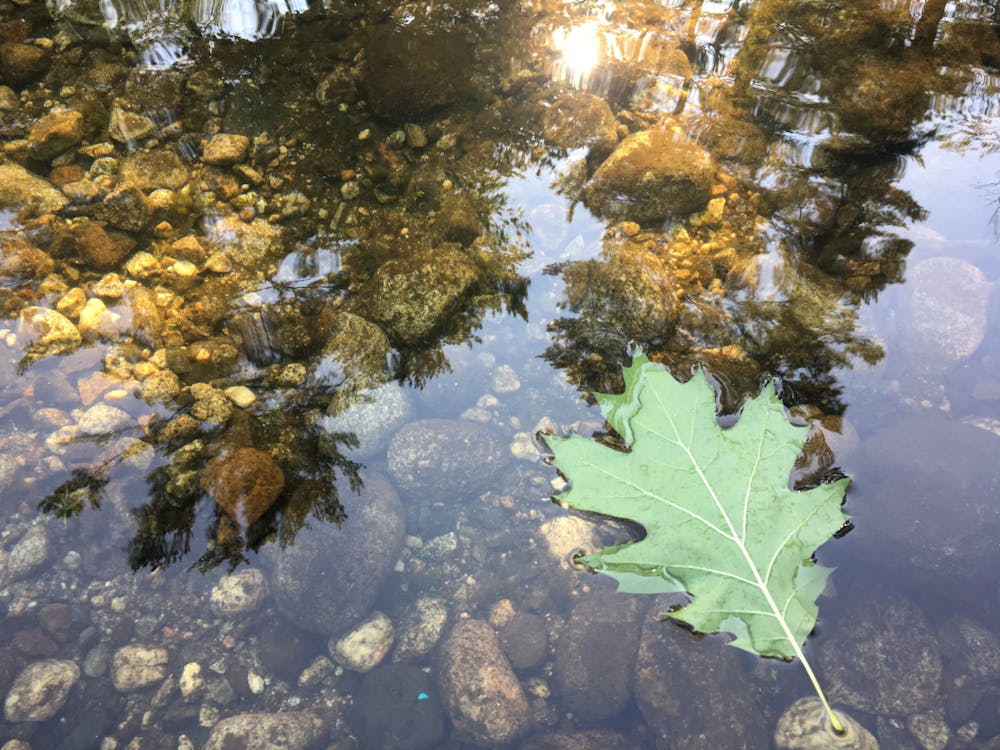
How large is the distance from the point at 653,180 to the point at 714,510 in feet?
7.10

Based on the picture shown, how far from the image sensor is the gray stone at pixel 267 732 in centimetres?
252

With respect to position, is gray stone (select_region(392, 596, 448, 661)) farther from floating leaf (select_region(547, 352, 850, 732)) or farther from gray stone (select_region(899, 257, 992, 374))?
gray stone (select_region(899, 257, 992, 374))

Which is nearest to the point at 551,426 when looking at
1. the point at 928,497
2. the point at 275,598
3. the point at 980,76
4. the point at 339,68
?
the point at 275,598

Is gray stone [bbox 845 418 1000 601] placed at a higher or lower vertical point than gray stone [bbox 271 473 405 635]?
higher

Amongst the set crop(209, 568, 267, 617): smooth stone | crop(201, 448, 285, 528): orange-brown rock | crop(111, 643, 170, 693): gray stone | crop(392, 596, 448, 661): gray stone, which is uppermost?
crop(201, 448, 285, 528): orange-brown rock

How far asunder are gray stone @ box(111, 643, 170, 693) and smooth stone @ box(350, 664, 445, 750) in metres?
0.96

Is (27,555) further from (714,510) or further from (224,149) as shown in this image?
(714,510)

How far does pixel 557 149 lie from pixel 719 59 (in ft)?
5.50

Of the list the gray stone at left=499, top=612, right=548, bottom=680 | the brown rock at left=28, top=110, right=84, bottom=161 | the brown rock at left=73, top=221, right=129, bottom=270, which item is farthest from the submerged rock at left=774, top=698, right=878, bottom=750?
the brown rock at left=28, top=110, right=84, bottom=161

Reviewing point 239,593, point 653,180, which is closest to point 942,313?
point 653,180

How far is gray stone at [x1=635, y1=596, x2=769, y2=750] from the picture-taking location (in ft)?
7.76

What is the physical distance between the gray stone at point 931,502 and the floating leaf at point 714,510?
2.28 ft

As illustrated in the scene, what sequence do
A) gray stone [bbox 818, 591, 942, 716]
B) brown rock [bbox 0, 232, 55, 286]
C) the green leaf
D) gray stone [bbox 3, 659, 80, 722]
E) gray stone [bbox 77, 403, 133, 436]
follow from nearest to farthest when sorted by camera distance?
1. the green leaf
2. gray stone [bbox 818, 591, 942, 716]
3. gray stone [bbox 3, 659, 80, 722]
4. gray stone [bbox 77, 403, 133, 436]
5. brown rock [bbox 0, 232, 55, 286]

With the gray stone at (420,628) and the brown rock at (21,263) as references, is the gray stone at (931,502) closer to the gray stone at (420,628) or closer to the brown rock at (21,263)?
the gray stone at (420,628)
